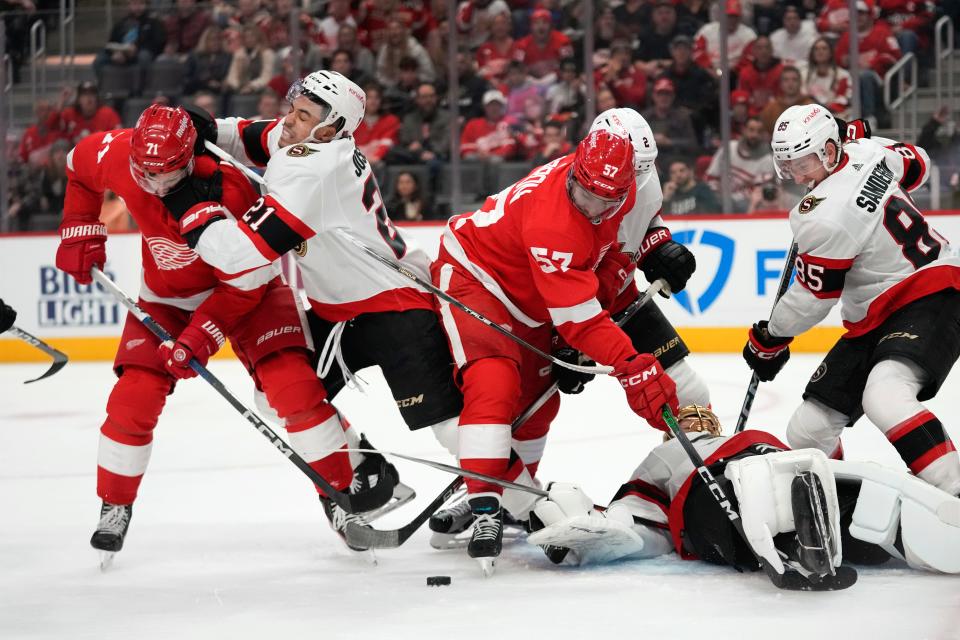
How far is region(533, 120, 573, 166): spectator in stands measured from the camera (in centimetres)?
718

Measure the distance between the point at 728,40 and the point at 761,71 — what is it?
0.82ft

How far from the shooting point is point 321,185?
Result: 9.87 feet

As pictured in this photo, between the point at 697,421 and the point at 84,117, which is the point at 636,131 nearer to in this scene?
the point at 697,421

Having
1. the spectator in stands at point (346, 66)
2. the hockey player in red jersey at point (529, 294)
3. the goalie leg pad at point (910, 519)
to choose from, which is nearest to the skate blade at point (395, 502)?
the hockey player in red jersey at point (529, 294)

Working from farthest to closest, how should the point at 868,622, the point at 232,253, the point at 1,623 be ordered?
the point at 232,253
the point at 1,623
the point at 868,622

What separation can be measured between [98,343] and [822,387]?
5.15 meters

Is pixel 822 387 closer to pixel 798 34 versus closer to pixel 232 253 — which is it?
pixel 232 253

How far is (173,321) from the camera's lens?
10.9 ft

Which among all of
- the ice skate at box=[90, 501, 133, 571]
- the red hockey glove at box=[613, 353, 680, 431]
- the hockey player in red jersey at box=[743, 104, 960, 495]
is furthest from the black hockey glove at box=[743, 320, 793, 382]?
the ice skate at box=[90, 501, 133, 571]

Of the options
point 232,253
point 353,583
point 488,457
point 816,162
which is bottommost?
point 353,583

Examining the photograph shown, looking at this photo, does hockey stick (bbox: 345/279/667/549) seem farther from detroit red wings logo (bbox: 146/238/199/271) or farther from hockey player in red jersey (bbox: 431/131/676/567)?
detroit red wings logo (bbox: 146/238/199/271)

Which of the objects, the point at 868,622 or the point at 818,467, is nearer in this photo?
the point at 868,622

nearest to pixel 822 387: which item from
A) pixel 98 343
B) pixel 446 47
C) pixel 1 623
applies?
pixel 1 623

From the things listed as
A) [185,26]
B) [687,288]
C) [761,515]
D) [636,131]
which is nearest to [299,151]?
[636,131]
